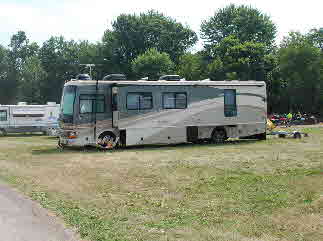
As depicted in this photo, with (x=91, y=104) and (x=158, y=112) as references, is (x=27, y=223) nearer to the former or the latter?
(x=91, y=104)

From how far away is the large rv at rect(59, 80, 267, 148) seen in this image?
1986 cm

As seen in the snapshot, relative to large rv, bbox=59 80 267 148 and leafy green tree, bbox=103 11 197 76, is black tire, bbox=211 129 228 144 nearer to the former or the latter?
large rv, bbox=59 80 267 148

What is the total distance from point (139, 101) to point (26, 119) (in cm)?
1806

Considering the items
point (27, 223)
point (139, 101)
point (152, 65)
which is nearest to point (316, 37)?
point (152, 65)

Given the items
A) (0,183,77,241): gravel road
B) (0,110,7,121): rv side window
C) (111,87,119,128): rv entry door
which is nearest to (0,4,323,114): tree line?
(0,110,7,121): rv side window

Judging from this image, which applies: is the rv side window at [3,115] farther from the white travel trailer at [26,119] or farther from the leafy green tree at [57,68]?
the leafy green tree at [57,68]

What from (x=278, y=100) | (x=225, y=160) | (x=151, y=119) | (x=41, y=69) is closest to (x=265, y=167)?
(x=225, y=160)

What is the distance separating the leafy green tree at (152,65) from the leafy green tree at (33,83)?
27750mm

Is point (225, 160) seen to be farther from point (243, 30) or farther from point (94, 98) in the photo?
point (243, 30)

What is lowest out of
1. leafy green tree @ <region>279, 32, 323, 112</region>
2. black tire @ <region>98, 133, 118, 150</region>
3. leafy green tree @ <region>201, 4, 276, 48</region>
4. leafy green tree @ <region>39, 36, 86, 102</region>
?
black tire @ <region>98, 133, 118, 150</region>

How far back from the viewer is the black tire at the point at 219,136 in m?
22.8

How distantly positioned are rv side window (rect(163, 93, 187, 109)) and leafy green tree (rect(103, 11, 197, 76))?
130 feet

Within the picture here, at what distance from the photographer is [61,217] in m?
8.16

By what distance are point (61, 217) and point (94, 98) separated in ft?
39.9
